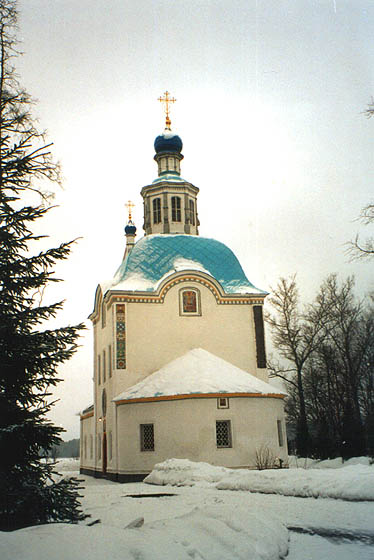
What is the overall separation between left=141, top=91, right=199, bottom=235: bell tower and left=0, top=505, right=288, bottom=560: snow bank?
22471mm

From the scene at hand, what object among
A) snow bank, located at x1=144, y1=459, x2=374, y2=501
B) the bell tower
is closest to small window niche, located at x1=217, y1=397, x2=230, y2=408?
snow bank, located at x1=144, y1=459, x2=374, y2=501

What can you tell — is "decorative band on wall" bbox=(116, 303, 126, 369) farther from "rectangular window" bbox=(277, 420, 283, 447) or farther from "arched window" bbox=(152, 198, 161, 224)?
"arched window" bbox=(152, 198, 161, 224)

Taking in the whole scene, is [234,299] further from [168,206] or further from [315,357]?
[315,357]

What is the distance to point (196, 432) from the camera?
20016 millimetres

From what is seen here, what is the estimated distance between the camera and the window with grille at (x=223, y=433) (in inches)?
797

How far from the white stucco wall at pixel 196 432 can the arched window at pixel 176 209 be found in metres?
11.3

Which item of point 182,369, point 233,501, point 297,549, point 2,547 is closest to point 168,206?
point 182,369

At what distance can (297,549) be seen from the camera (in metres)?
6.62

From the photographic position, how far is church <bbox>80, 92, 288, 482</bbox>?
2030 cm

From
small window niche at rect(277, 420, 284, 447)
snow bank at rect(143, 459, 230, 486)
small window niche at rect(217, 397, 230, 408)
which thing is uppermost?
small window niche at rect(217, 397, 230, 408)

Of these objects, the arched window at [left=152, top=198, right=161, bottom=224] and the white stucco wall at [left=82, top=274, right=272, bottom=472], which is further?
the arched window at [left=152, top=198, right=161, bottom=224]

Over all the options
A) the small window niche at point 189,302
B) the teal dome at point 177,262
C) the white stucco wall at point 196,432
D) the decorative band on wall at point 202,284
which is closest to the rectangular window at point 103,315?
the teal dome at point 177,262

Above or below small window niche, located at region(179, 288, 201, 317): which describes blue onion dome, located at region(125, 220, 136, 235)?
above

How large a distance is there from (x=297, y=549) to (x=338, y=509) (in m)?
3.18
